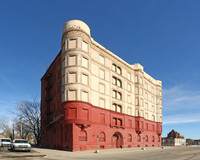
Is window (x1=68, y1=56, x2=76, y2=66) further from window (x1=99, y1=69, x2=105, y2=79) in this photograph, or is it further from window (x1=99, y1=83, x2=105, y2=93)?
window (x1=99, y1=83, x2=105, y2=93)

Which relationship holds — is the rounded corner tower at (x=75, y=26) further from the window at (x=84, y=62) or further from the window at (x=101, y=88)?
the window at (x=101, y=88)

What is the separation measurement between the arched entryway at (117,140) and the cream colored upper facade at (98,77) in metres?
5.68

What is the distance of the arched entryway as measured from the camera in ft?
143

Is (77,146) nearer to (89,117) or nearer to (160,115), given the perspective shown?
(89,117)

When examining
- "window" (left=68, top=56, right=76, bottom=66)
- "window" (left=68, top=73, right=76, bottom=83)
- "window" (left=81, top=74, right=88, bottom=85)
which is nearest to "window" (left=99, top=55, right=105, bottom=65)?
"window" (left=81, top=74, right=88, bottom=85)

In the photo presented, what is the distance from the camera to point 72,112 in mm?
33625

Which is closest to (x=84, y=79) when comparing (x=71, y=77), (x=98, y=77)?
(x=71, y=77)

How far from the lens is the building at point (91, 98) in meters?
34.3

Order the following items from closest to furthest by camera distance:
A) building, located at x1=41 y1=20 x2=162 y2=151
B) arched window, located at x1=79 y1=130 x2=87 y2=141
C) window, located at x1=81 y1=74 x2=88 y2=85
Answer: arched window, located at x1=79 y1=130 x2=87 y2=141
building, located at x1=41 y1=20 x2=162 y2=151
window, located at x1=81 y1=74 x2=88 y2=85

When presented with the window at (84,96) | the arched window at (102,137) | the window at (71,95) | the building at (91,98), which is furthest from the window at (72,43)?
the arched window at (102,137)

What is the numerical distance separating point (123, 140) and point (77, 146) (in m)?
16.2

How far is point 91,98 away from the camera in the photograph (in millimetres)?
38156

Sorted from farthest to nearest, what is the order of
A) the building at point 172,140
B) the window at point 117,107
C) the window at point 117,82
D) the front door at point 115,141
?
the building at point 172,140 → the window at point 117,82 → the window at point 117,107 → the front door at point 115,141

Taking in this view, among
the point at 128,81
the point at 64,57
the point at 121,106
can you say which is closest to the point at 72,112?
the point at 64,57
